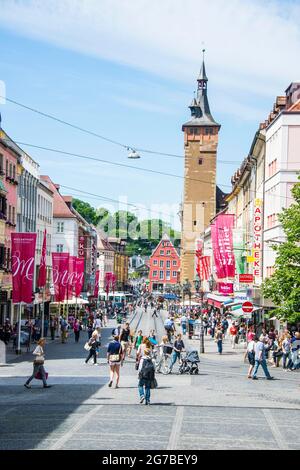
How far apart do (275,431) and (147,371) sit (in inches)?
210

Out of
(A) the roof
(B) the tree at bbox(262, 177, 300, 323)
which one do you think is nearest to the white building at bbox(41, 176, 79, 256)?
(A) the roof

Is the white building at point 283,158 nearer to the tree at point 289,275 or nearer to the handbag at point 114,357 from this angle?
the tree at point 289,275

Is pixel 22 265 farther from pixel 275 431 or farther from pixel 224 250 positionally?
pixel 275 431

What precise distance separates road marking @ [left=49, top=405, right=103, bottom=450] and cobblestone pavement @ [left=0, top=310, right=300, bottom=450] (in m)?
0.02

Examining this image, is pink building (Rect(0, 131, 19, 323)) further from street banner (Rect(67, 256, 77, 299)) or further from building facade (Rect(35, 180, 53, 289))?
building facade (Rect(35, 180, 53, 289))

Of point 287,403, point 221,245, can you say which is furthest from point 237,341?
point 287,403

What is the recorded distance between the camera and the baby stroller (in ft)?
118

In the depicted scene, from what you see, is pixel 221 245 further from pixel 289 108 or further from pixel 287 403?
pixel 287 403

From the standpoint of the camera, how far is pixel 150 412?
75.2 ft

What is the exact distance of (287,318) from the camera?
40.0m

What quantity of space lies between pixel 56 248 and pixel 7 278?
1995 inches

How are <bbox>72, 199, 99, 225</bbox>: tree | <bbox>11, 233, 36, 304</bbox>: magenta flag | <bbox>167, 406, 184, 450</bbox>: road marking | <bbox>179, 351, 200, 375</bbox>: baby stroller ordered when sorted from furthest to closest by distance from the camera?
1. <bbox>72, 199, 99, 225</bbox>: tree
2. <bbox>11, 233, 36, 304</bbox>: magenta flag
3. <bbox>179, 351, 200, 375</bbox>: baby stroller
4. <bbox>167, 406, 184, 450</bbox>: road marking

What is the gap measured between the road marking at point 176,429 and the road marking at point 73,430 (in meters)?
1.92

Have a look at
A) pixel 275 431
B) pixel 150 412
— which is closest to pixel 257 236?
pixel 150 412
